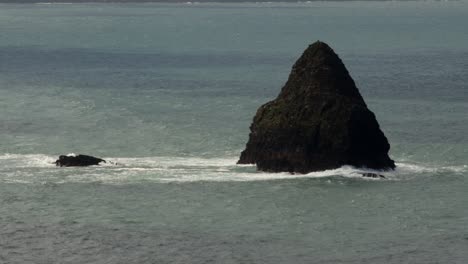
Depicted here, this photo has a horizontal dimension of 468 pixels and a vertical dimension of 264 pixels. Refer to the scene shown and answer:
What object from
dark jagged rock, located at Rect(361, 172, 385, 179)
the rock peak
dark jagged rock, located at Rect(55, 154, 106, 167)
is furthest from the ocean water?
the rock peak

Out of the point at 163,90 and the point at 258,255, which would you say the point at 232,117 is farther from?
the point at 258,255

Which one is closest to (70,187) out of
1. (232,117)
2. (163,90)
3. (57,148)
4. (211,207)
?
(211,207)

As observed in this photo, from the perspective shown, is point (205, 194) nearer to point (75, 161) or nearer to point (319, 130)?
point (319, 130)

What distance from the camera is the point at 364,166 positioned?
296ft

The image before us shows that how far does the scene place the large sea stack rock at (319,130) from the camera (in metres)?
89.4

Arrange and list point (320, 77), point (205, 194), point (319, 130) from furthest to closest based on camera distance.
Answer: point (320, 77) < point (319, 130) < point (205, 194)

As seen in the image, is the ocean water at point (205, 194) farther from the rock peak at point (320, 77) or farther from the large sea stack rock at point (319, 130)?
the rock peak at point (320, 77)

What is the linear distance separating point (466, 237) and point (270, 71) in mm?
116901

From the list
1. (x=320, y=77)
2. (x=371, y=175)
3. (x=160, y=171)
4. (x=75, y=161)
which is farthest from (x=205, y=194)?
(x=75, y=161)

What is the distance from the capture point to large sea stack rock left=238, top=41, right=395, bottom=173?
89.4 m

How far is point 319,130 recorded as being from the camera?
89.6 m

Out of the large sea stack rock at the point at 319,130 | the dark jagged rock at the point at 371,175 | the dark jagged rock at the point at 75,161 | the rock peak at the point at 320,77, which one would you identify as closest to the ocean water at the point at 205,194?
the dark jagged rock at the point at 371,175

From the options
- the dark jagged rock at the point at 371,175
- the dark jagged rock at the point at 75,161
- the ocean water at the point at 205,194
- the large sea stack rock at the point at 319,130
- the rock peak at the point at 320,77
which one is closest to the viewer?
the ocean water at the point at 205,194

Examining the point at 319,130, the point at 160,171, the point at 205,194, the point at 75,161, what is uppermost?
the point at 319,130
